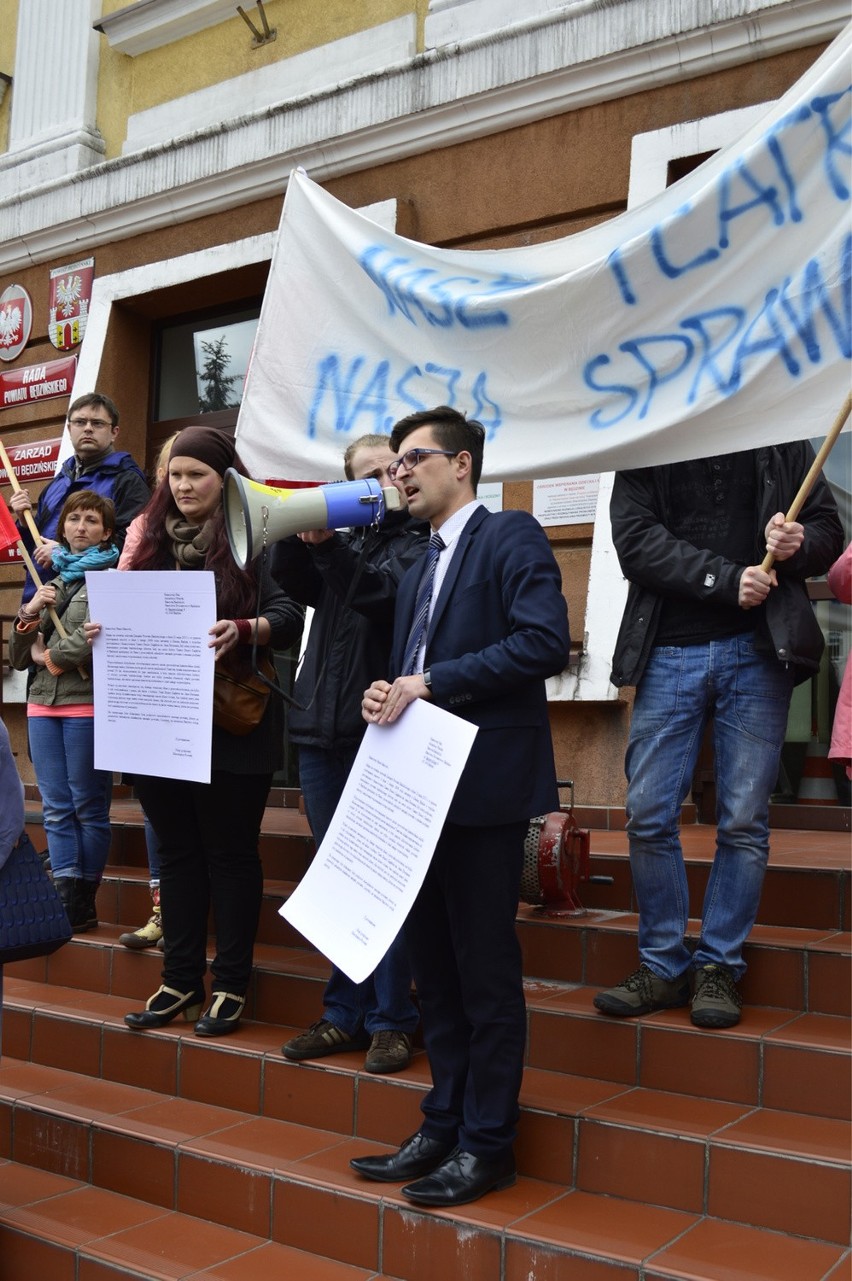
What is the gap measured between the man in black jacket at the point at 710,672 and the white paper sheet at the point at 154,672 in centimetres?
133

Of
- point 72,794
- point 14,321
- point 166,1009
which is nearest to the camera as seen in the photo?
point 166,1009

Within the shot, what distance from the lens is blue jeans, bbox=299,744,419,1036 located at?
12.7 feet

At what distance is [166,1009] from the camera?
14.4 feet

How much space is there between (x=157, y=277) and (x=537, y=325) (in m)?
5.17

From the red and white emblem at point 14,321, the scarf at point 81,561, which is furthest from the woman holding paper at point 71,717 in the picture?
the red and white emblem at point 14,321

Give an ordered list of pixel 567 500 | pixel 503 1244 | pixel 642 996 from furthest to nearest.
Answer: pixel 567 500 → pixel 642 996 → pixel 503 1244

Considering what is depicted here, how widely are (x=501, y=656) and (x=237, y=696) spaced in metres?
1.34

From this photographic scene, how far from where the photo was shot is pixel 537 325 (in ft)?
12.6

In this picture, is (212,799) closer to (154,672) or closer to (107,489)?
(154,672)

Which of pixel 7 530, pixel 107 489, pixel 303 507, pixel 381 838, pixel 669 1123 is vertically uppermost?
pixel 107 489

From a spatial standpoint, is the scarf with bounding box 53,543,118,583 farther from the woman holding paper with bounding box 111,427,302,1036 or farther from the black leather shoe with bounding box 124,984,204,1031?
the black leather shoe with bounding box 124,984,204,1031

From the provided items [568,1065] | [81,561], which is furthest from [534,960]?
[81,561]

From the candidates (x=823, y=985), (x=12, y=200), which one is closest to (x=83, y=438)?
(x=823, y=985)

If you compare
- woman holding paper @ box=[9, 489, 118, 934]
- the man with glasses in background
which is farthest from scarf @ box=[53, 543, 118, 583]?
the man with glasses in background
